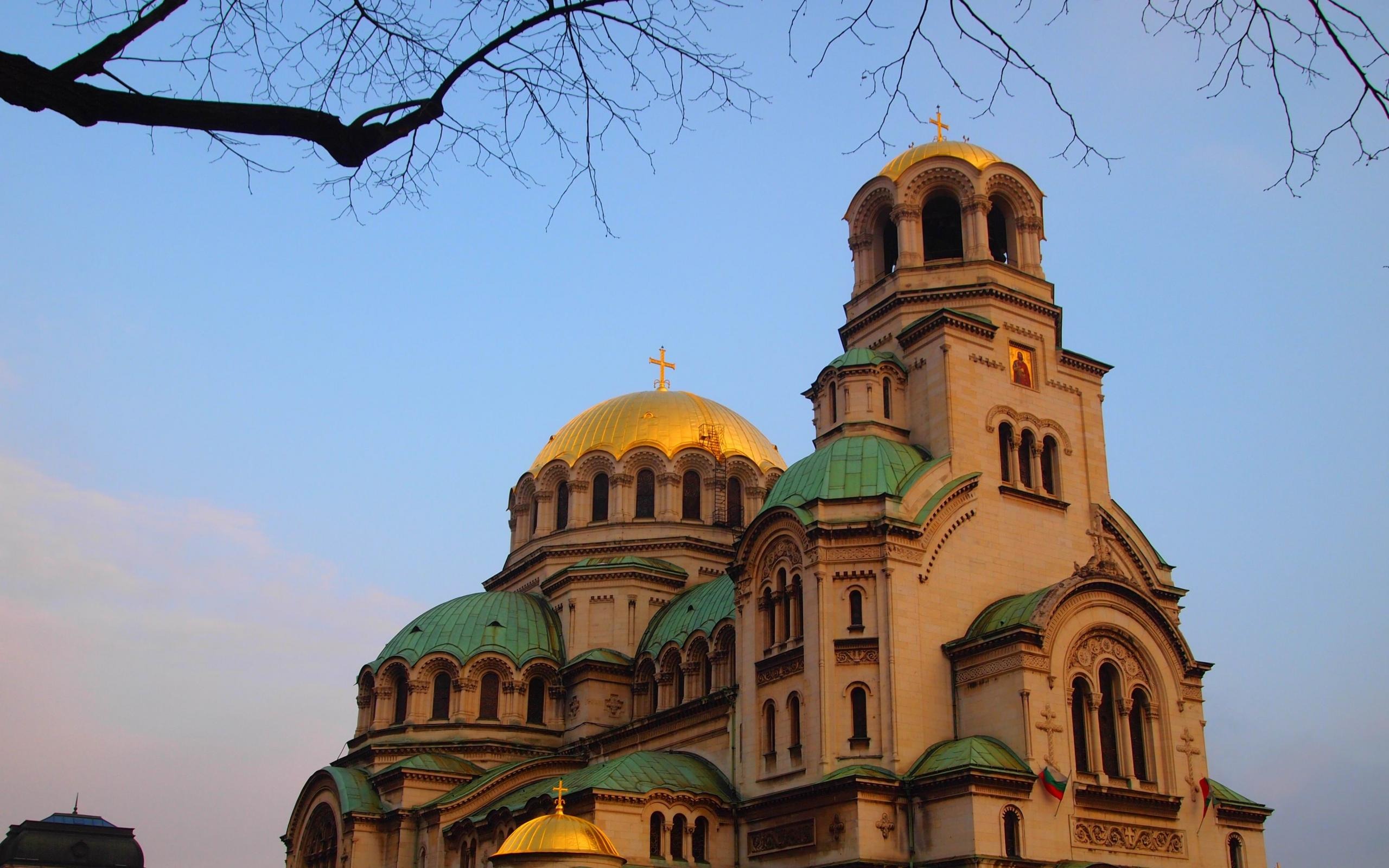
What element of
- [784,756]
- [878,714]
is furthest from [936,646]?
[784,756]

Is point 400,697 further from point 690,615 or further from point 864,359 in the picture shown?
point 864,359

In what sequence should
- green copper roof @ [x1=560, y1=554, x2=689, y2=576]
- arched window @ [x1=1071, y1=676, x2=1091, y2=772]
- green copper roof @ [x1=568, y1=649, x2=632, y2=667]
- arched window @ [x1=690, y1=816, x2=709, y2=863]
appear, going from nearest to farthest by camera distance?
arched window @ [x1=1071, y1=676, x2=1091, y2=772] < arched window @ [x1=690, y1=816, x2=709, y2=863] < green copper roof @ [x1=568, y1=649, x2=632, y2=667] < green copper roof @ [x1=560, y1=554, x2=689, y2=576]

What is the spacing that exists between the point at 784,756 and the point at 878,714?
259 cm

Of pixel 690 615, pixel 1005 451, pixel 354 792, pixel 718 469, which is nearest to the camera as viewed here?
pixel 1005 451

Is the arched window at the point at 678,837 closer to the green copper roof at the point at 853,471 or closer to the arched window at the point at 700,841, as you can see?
the arched window at the point at 700,841

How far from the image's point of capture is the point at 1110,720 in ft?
100

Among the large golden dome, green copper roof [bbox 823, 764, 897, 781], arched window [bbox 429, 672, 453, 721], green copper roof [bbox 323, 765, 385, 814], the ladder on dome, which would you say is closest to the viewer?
green copper roof [bbox 823, 764, 897, 781]

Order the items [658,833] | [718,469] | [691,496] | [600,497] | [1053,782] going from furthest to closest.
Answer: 1. [600,497]
2. [691,496]
3. [718,469]
4. [658,833]
5. [1053,782]

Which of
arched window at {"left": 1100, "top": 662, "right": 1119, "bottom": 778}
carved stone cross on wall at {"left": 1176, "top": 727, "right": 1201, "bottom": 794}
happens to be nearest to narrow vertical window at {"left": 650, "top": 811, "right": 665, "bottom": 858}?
arched window at {"left": 1100, "top": 662, "right": 1119, "bottom": 778}

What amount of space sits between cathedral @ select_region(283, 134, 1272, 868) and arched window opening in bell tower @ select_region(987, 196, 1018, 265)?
0.06 meters

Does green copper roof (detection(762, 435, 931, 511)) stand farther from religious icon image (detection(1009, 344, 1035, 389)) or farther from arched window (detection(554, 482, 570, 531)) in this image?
arched window (detection(554, 482, 570, 531))

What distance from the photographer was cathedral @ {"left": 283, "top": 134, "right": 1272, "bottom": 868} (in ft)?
93.6

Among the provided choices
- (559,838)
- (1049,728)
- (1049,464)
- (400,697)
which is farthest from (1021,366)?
(400,697)

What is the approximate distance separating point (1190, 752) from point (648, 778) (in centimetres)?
1233
